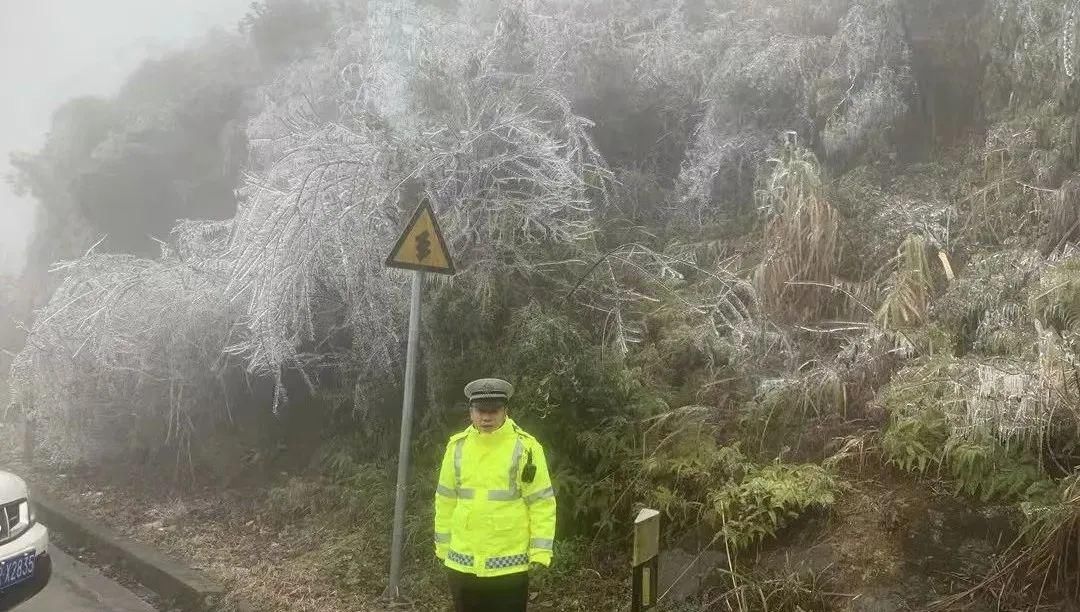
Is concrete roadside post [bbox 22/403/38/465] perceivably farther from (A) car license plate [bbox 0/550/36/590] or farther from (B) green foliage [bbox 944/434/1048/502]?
(B) green foliage [bbox 944/434/1048/502]

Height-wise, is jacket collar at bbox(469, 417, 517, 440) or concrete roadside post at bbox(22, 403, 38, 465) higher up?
jacket collar at bbox(469, 417, 517, 440)

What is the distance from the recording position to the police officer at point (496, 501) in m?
3.65

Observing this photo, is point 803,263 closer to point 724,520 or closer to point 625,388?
point 625,388

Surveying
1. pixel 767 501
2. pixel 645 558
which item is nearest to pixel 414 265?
pixel 645 558

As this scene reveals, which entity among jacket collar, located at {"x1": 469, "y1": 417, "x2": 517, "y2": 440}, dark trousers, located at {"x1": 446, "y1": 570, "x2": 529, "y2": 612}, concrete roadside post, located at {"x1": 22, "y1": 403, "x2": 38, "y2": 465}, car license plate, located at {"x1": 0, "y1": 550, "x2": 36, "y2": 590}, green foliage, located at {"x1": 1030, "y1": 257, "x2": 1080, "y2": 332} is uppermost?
green foliage, located at {"x1": 1030, "y1": 257, "x2": 1080, "y2": 332}

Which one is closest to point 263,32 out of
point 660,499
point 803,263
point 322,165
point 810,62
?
point 322,165

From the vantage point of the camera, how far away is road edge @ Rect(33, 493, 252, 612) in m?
5.50

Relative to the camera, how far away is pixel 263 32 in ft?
47.0

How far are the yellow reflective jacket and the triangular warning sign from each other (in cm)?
145

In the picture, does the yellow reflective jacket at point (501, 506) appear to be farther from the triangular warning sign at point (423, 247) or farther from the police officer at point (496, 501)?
the triangular warning sign at point (423, 247)

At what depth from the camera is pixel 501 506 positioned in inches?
143

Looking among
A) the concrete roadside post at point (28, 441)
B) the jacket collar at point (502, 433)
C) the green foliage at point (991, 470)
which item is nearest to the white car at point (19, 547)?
the jacket collar at point (502, 433)

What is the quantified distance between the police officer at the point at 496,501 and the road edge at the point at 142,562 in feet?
7.90

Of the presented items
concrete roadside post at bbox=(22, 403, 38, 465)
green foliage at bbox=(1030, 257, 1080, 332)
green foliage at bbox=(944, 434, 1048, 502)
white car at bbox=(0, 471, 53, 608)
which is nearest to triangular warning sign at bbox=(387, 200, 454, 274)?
white car at bbox=(0, 471, 53, 608)
